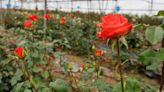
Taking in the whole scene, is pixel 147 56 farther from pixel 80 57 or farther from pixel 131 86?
pixel 80 57

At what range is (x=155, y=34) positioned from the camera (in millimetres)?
1214

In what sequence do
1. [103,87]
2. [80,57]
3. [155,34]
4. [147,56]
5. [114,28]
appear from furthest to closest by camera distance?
[80,57] → [103,87] → [147,56] → [155,34] → [114,28]

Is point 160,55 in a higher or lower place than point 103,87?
higher

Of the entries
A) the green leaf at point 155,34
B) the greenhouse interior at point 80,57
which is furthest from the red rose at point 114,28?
the green leaf at point 155,34

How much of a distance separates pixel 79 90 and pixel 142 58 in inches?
30.3

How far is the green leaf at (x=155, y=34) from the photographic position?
1.21 meters

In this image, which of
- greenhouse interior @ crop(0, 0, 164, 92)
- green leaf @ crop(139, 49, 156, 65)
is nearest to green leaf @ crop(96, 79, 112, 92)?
greenhouse interior @ crop(0, 0, 164, 92)

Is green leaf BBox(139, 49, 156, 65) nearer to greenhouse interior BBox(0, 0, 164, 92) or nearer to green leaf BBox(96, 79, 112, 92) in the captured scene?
greenhouse interior BBox(0, 0, 164, 92)

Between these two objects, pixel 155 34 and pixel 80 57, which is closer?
pixel 155 34

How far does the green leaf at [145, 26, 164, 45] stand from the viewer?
1.21 meters

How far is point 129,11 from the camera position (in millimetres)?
15234

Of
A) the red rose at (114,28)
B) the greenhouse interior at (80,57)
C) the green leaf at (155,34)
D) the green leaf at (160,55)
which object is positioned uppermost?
the red rose at (114,28)

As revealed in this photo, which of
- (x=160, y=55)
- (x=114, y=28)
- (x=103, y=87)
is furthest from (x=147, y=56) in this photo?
(x=103, y=87)

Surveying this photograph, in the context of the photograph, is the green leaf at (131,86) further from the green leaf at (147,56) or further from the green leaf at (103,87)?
→ the green leaf at (103,87)
